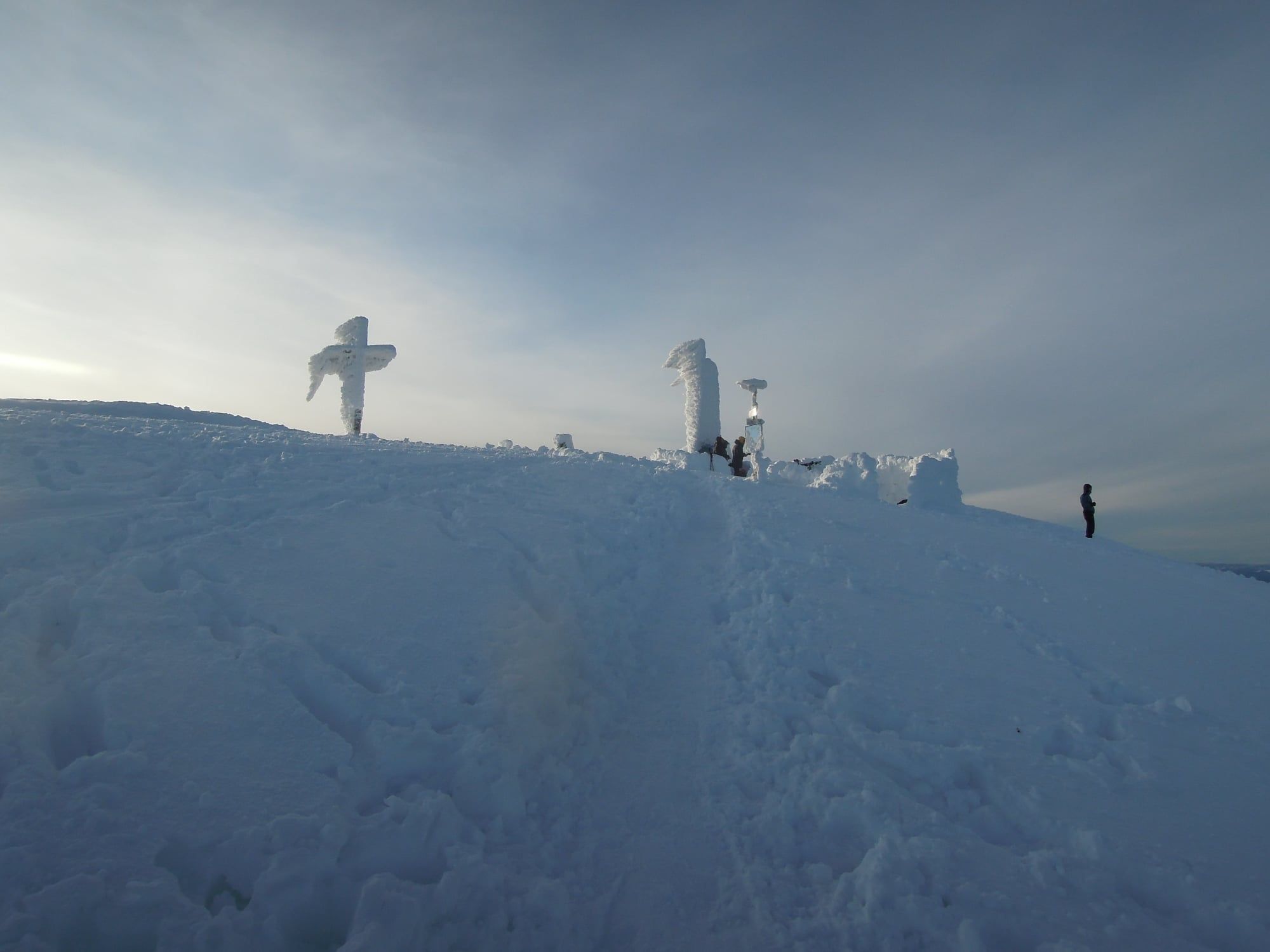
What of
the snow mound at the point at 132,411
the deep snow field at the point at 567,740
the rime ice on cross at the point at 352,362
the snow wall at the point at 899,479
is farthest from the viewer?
the rime ice on cross at the point at 352,362

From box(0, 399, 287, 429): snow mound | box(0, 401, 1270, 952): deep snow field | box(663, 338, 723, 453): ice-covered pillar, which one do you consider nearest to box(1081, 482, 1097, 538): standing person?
box(0, 401, 1270, 952): deep snow field

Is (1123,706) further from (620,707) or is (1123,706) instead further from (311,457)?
(311,457)

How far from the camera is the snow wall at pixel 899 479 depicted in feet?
69.6

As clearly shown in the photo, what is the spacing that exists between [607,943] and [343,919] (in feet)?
6.78

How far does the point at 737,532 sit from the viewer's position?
13.4m

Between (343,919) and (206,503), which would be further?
(206,503)

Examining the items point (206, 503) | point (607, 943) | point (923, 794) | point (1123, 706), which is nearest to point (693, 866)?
point (607, 943)

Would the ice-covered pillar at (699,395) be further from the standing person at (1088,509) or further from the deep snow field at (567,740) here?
the deep snow field at (567,740)

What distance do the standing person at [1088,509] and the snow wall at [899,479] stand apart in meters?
3.45

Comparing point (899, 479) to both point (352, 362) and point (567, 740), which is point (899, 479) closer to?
point (567, 740)

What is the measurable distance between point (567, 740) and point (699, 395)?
2416cm

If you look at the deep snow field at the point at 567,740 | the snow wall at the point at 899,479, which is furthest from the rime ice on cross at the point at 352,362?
the snow wall at the point at 899,479

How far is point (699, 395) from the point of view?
1184 inches

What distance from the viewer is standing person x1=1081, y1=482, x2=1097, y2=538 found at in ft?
→ 64.5
